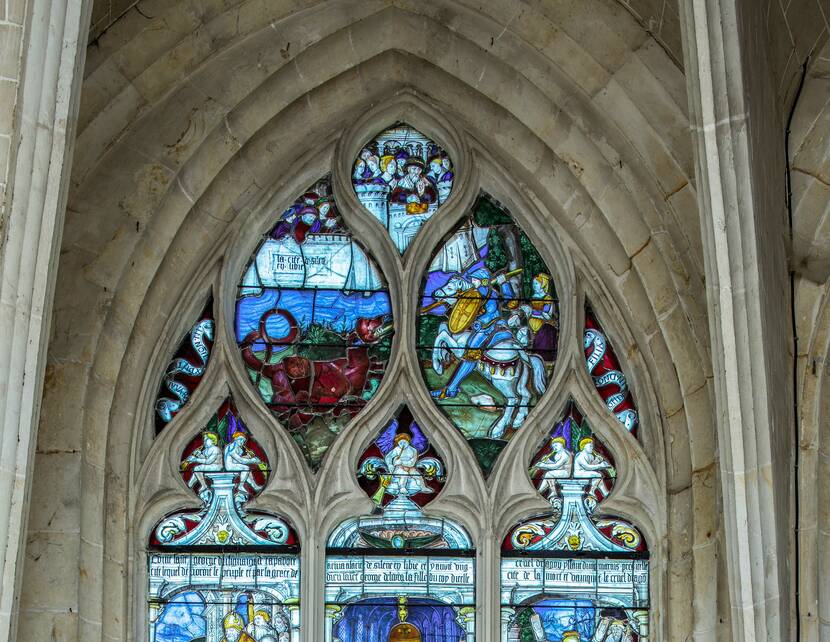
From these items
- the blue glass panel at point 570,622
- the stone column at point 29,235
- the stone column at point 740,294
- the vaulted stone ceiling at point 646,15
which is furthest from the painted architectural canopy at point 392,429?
the stone column at point 29,235

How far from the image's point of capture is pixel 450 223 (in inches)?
432

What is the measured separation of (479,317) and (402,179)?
87 centimetres

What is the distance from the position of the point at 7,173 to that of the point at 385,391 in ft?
9.64

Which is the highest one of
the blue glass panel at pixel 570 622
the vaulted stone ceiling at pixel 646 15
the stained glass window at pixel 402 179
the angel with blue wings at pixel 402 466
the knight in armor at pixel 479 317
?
the vaulted stone ceiling at pixel 646 15

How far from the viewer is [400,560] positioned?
10336 millimetres

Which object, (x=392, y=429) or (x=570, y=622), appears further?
(x=392, y=429)

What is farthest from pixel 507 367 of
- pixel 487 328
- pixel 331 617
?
pixel 331 617

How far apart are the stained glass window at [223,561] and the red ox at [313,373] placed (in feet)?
1.06

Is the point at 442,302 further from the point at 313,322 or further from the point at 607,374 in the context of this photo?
the point at 607,374

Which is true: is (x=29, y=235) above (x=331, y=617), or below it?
above

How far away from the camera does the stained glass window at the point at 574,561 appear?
1026 cm

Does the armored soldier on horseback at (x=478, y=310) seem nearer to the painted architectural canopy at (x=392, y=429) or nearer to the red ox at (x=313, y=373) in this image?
the painted architectural canopy at (x=392, y=429)

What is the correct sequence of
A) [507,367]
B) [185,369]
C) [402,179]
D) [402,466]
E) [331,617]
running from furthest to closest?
1. [402,179]
2. [507,367]
3. [185,369]
4. [402,466]
5. [331,617]

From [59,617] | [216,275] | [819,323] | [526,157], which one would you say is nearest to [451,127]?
[526,157]
